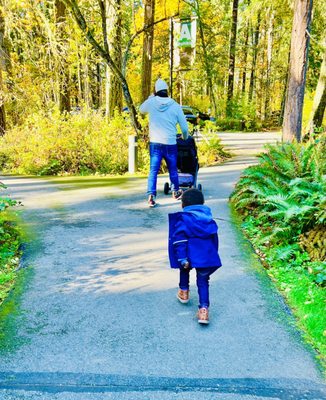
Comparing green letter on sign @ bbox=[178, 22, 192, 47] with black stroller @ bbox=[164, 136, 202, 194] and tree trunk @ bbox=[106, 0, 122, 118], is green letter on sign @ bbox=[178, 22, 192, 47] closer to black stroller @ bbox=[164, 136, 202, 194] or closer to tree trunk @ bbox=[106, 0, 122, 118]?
tree trunk @ bbox=[106, 0, 122, 118]

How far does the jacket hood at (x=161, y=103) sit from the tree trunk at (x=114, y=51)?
703 cm

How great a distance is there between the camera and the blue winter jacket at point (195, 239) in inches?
158

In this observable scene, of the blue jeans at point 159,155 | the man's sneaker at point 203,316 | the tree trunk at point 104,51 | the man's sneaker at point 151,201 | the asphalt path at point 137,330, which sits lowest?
the asphalt path at point 137,330

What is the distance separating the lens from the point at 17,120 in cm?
1991

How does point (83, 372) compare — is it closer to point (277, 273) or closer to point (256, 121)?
point (277, 273)

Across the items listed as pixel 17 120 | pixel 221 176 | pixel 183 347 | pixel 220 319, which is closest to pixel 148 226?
pixel 220 319

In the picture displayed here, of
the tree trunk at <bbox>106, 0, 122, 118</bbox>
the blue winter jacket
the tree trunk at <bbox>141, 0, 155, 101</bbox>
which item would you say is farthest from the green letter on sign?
the blue winter jacket

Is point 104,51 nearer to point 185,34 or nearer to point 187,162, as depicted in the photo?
point 185,34

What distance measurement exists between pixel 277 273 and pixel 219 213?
2.72 meters

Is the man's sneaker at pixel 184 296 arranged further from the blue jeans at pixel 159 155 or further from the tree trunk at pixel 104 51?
the tree trunk at pixel 104 51

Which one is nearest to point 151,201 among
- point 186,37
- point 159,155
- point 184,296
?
point 159,155

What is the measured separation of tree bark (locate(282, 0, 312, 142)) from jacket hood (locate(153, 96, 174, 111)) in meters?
3.58

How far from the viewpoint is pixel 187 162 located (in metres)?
8.84

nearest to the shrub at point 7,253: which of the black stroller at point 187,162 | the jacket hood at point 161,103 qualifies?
the jacket hood at point 161,103
